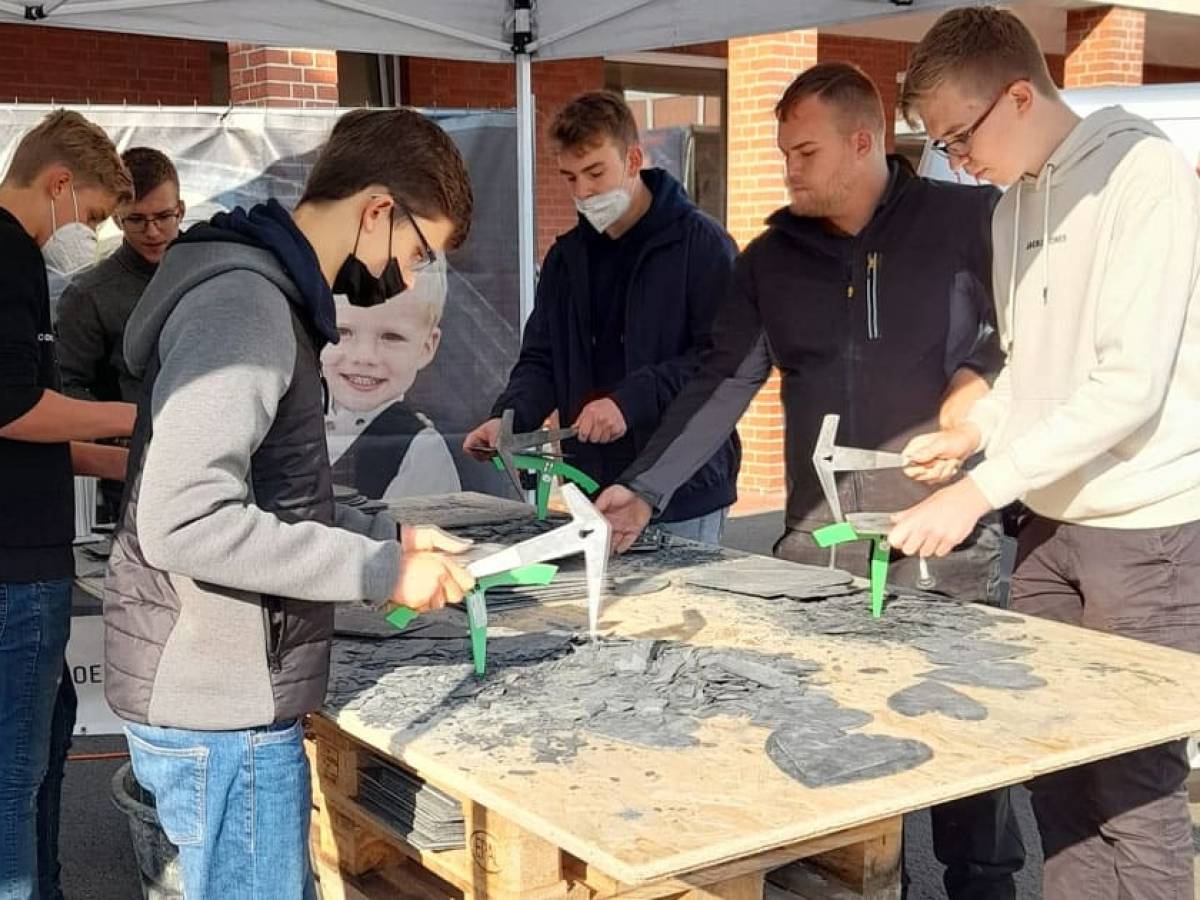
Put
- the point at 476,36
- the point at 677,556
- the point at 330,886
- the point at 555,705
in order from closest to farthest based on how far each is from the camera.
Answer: the point at 555,705, the point at 330,886, the point at 677,556, the point at 476,36

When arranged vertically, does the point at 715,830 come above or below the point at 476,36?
below

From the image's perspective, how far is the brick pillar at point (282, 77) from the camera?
7.39 m

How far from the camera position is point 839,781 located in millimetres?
1999

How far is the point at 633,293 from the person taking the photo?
431 centimetres

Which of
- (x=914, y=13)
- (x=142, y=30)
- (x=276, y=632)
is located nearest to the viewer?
(x=276, y=632)

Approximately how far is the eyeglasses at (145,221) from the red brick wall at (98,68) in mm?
4981

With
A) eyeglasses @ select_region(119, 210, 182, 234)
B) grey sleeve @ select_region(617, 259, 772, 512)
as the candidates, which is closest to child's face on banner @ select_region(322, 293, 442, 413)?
eyeglasses @ select_region(119, 210, 182, 234)

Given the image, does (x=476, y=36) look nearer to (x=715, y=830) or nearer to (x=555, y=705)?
(x=555, y=705)

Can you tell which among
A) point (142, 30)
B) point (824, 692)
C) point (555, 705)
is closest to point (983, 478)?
point (824, 692)

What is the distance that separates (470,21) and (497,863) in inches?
167

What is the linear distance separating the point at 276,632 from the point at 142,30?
368cm

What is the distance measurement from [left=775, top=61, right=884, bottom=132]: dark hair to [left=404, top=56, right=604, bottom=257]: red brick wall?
6.57 meters

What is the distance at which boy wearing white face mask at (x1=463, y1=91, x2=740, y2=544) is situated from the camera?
4223 mm

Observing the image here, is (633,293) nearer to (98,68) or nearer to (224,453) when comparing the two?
(224,453)
